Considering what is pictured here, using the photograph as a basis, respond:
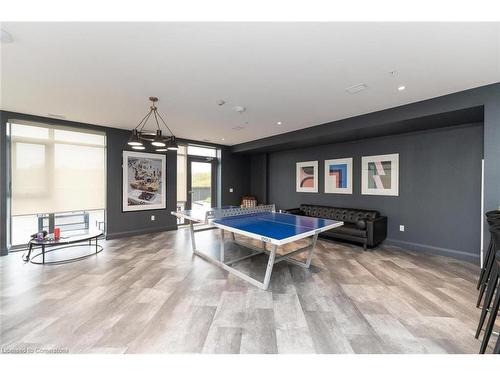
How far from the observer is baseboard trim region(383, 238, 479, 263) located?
346cm

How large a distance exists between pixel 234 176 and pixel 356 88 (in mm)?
4923

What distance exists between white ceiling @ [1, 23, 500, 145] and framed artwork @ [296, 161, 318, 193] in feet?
7.28

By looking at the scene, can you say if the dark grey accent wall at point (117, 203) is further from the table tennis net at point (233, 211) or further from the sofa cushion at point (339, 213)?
the sofa cushion at point (339, 213)

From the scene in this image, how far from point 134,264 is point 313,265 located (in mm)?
2935

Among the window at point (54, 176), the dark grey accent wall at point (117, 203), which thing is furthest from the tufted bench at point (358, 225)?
the window at point (54, 176)

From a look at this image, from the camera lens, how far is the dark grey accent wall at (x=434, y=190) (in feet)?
11.4

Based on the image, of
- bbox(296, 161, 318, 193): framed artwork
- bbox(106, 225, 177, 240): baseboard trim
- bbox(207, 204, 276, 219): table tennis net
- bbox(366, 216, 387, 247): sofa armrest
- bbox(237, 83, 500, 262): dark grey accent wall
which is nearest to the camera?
bbox(237, 83, 500, 262): dark grey accent wall

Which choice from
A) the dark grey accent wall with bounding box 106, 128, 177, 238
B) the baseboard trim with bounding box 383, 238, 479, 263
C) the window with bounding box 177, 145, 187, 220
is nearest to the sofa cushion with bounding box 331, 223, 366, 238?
the baseboard trim with bounding box 383, 238, 479, 263

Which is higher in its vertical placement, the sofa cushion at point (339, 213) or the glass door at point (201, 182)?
the glass door at point (201, 182)

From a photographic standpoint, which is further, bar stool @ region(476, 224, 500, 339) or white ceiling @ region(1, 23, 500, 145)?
white ceiling @ region(1, 23, 500, 145)

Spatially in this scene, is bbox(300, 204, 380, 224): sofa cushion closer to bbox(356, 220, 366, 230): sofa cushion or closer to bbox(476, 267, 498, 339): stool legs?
bbox(356, 220, 366, 230): sofa cushion

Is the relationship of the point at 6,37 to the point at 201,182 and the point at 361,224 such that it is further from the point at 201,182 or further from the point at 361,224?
the point at 361,224

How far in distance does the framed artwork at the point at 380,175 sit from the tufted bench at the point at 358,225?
0.52m

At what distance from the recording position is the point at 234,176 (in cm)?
714
